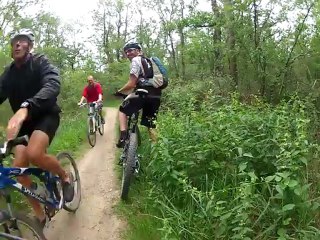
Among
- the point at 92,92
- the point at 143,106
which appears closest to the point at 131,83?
the point at 143,106

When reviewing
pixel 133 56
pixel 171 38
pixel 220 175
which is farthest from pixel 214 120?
pixel 171 38

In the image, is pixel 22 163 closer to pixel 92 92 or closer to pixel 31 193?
pixel 31 193

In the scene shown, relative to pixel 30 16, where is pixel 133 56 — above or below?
below

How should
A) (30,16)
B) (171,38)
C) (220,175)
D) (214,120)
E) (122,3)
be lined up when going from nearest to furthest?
(220,175), (214,120), (30,16), (171,38), (122,3)

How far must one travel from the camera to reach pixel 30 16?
71.2 ft

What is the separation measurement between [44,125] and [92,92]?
22.9 feet

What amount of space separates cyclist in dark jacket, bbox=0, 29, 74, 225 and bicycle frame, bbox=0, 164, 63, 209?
9 centimetres

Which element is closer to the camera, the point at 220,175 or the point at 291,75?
the point at 220,175

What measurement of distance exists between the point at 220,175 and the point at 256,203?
2.59ft

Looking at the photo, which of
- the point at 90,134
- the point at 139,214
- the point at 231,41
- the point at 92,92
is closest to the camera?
the point at 139,214

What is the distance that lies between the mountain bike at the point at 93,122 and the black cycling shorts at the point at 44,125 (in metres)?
5.13

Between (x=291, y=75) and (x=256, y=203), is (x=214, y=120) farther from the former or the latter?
(x=291, y=75)

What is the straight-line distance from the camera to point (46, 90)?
3.30 metres

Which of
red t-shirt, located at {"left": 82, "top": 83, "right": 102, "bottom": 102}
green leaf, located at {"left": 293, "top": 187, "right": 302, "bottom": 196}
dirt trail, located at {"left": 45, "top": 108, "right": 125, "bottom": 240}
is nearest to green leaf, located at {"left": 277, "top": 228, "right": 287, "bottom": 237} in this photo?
green leaf, located at {"left": 293, "top": 187, "right": 302, "bottom": 196}
